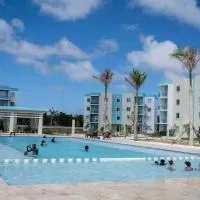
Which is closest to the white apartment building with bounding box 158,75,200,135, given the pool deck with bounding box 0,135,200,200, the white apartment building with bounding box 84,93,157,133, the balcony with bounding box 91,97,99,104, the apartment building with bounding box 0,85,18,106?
the white apartment building with bounding box 84,93,157,133

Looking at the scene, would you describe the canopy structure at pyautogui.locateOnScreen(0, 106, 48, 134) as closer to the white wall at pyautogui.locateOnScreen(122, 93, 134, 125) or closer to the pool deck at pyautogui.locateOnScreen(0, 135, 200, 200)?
the white wall at pyautogui.locateOnScreen(122, 93, 134, 125)

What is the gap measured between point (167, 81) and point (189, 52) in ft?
101

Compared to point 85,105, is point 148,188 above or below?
below

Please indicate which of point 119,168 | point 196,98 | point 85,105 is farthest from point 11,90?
point 119,168

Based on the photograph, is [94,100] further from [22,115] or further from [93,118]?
[22,115]

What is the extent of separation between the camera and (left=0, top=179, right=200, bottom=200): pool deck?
326 inches

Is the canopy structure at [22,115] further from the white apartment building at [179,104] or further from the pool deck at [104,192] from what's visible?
the pool deck at [104,192]

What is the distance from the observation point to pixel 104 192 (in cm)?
899

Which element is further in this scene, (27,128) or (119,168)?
(27,128)

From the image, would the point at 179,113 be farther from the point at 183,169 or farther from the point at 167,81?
the point at 183,169

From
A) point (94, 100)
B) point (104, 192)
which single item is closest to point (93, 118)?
point (94, 100)

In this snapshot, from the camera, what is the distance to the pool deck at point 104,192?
27.2 ft

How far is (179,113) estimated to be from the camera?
55.9 m

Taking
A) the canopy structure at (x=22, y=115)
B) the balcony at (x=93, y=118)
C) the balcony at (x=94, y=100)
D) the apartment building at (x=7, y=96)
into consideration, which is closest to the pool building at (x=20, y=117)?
the canopy structure at (x=22, y=115)
